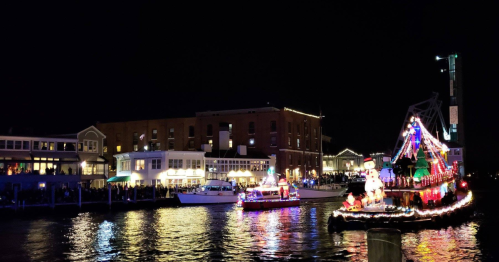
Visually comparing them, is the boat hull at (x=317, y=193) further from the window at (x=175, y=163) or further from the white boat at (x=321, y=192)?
the window at (x=175, y=163)

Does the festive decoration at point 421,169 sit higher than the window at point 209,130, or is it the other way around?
the window at point 209,130

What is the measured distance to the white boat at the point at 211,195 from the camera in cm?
6026

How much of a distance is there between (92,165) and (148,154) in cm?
789

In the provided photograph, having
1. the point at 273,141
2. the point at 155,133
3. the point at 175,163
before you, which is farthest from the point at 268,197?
the point at 155,133

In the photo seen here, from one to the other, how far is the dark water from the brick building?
44.1 meters

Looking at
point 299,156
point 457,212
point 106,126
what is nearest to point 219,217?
point 457,212

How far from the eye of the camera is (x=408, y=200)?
116 ft

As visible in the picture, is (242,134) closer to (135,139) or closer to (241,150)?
(241,150)

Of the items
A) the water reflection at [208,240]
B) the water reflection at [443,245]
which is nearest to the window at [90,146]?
the water reflection at [208,240]

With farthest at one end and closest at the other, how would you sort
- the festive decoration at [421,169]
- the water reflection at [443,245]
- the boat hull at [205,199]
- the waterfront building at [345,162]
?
1. the waterfront building at [345,162]
2. the boat hull at [205,199]
3. the festive decoration at [421,169]
4. the water reflection at [443,245]

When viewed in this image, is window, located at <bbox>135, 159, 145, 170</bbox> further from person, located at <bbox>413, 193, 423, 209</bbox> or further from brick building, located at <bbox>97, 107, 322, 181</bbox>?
person, located at <bbox>413, 193, 423, 209</bbox>

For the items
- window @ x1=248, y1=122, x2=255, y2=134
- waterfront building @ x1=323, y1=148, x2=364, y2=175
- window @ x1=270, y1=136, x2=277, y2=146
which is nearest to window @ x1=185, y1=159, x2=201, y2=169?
window @ x1=248, y1=122, x2=255, y2=134

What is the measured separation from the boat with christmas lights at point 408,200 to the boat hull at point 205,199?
24389 mm

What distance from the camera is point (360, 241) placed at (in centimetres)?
2939
